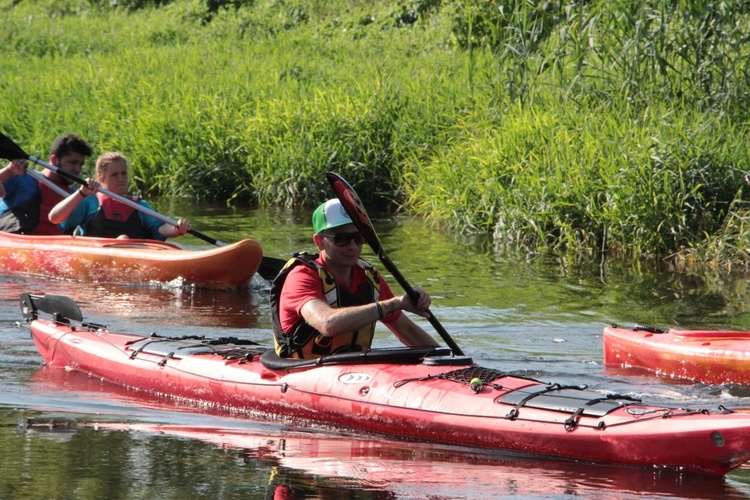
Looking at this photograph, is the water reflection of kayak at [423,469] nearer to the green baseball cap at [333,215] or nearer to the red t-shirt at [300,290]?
the red t-shirt at [300,290]

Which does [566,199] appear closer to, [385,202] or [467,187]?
[467,187]

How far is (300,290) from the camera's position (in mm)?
4789

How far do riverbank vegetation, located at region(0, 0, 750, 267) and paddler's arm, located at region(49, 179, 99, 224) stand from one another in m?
3.34

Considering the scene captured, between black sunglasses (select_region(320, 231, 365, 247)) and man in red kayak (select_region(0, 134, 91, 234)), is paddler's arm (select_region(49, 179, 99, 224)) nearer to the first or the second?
man in red kayak (select_region(0, 134, 91, 234))

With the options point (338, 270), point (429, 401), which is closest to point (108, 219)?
point (338, 270)

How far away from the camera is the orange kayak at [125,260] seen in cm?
830

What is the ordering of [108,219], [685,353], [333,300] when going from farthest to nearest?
[108,219]
[685,353]
[333,300]

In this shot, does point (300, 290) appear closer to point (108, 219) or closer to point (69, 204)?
point (69, 204)

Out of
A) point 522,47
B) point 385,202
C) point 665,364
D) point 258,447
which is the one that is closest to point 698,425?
point 258,447

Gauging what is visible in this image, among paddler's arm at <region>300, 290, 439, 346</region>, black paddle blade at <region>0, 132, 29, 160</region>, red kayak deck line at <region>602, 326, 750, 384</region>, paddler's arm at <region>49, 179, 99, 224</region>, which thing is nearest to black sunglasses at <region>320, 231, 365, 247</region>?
paddler's arm at <region>300, 290, 439, 346</region>

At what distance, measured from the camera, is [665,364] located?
611 cm

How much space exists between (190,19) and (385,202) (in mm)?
9895

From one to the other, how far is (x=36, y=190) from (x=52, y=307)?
9.16 ft

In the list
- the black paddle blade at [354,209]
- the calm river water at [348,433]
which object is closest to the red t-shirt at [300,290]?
the black paddle blade at [354,209]
